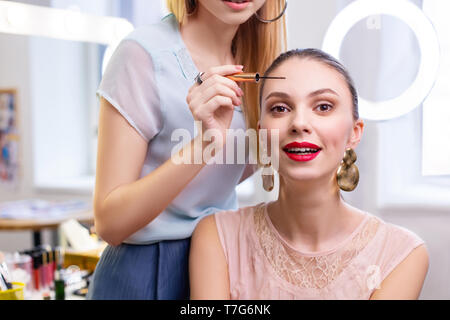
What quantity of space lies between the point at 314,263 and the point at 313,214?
0.23 ft

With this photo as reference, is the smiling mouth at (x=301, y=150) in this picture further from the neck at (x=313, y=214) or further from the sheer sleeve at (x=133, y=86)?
the sheer sleeve at (x=133, y=86)

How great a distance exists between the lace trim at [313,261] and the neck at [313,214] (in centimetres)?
2

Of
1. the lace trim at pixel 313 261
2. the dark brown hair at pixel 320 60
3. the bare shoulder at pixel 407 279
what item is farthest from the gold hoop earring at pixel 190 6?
the bare shoulder at pixel 407 279

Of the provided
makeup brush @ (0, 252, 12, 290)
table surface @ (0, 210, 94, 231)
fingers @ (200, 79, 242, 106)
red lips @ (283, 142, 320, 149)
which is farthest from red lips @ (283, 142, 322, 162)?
table surface @ (0, 210, 94, 231)

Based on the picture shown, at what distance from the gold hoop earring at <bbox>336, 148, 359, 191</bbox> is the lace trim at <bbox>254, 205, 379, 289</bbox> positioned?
0.07 m

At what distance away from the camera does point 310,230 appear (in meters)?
0.66

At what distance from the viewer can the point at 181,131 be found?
24.9 inches

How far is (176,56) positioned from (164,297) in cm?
34

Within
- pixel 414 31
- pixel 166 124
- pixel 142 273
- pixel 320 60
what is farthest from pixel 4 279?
pixel 414 31

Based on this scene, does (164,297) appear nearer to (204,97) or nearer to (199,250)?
(199,250)

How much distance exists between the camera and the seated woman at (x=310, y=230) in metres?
0.59

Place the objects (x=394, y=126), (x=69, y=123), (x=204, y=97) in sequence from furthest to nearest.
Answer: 1. (x=69, y=123)
2. (x=394, y=126)
3. (x=204, y=97)
